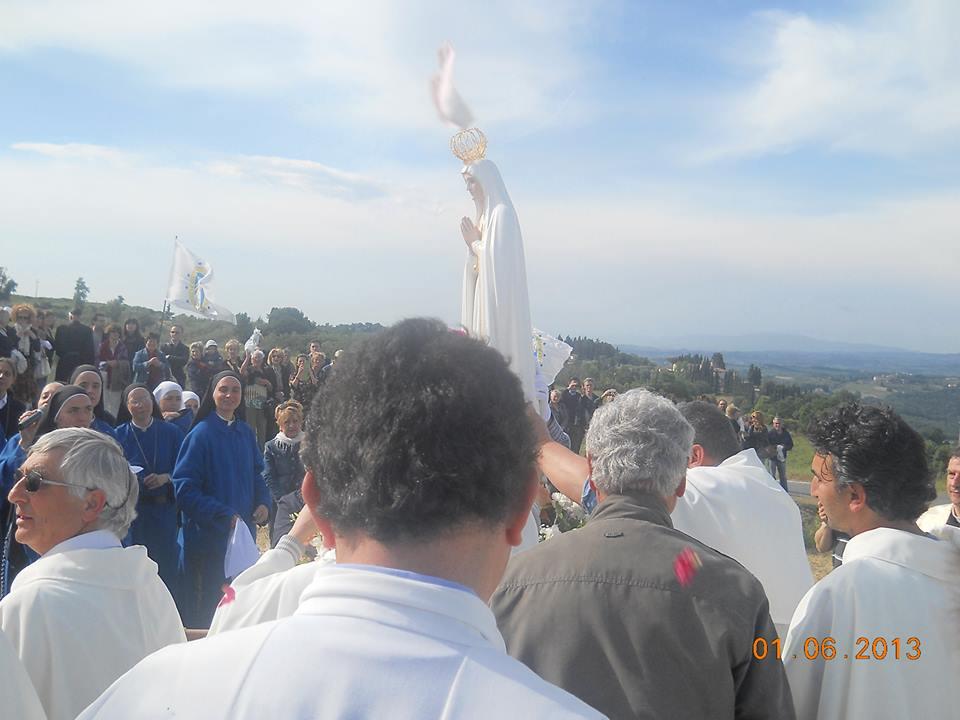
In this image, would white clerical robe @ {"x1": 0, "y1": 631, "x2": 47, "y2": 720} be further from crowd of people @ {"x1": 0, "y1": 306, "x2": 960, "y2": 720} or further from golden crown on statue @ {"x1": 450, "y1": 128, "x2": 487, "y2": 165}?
golden crown on statue @ {"x1": 450, "y1": 128, "x2": 487, "y2": 165}

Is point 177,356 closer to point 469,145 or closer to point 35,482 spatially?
point 469,145

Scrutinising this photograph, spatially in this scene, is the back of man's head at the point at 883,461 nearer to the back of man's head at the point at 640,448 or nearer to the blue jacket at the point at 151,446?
the back of man's head at the point at 640,448

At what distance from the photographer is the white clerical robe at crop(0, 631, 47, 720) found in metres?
1.84

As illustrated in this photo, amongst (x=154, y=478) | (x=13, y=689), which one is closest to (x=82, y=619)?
(x=13, y=689)

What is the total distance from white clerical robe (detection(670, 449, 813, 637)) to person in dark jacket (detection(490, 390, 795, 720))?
2.70ft

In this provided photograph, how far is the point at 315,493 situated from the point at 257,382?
11269 mm

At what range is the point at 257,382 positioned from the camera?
39.2ft

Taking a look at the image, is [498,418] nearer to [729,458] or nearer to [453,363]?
[453,363]

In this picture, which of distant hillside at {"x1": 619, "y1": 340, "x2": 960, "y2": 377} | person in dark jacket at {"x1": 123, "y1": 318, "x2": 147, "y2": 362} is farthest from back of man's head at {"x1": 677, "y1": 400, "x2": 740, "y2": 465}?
distant hillside at {"x1": 619, "y1": 340, "x2": 960, "y2": 377}

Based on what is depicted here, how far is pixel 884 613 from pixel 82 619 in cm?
238

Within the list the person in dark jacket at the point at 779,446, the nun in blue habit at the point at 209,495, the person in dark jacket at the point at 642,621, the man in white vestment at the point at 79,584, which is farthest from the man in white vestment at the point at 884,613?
the person in dark jacket at the point at 779,446

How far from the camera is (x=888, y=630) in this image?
7.03 ft

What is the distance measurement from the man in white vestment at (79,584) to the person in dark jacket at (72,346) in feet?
34.3

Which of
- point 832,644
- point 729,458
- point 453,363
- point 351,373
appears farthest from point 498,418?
point 729,458
